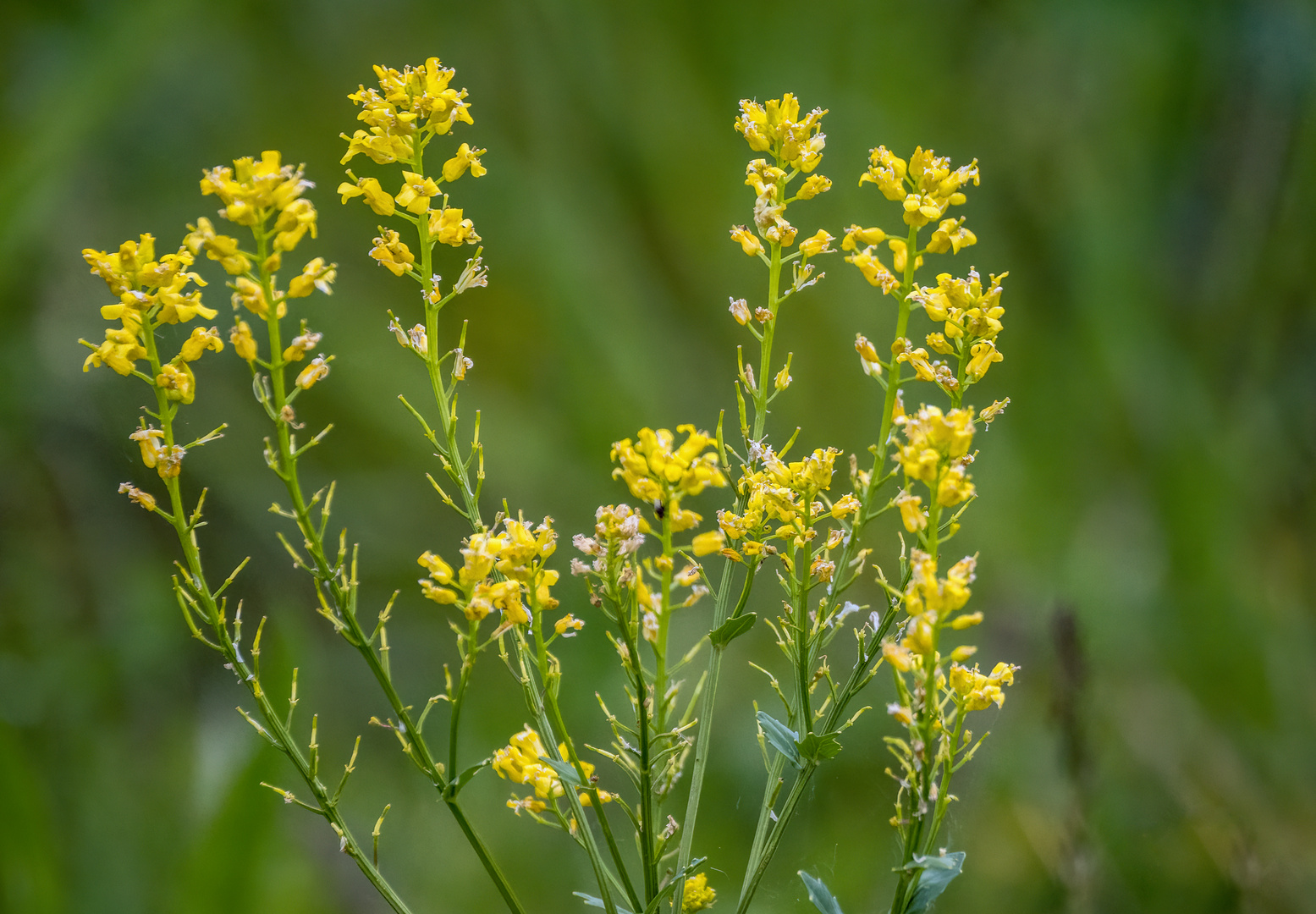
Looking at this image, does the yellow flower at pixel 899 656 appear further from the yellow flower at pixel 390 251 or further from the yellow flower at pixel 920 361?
the yellow flower at pixel 390 251

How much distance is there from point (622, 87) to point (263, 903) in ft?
5.05

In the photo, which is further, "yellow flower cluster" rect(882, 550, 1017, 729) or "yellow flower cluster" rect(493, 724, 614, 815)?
"yellow flower cluster" rect(493, 724, 614, 815)

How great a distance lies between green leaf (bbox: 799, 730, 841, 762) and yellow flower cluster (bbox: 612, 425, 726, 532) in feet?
0.42

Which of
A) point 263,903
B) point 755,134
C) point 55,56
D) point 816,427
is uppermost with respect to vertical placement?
point 55,56

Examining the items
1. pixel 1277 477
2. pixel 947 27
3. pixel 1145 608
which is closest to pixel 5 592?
pixel 1145 608

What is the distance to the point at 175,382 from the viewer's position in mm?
404

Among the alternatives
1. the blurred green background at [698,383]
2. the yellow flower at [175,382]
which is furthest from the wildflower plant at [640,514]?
the blurred green background at [698,383]

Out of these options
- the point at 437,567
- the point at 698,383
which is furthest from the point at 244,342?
the point at 698,383

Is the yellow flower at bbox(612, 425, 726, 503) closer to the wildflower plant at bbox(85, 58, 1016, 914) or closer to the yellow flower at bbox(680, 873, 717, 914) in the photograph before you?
the wildflower plant at bbox(85, 58, 1016, 914)

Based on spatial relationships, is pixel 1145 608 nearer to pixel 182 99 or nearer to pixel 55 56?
pixel 182 99

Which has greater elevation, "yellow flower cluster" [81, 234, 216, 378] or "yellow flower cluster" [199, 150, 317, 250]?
"yellow flower cluster" [199, 150, 317, 250]

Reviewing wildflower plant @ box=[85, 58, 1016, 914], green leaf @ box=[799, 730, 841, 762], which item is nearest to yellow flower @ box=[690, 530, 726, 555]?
wildflower plant @ box=[85, 58, 1016, 914]

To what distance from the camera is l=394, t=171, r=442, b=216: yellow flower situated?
431mm

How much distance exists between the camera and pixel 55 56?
5.31ft
